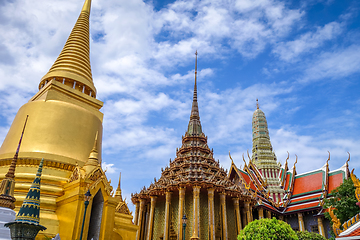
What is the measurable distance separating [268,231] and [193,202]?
674 cm

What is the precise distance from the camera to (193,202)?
58.9 ft

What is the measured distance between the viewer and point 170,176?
67.7ft

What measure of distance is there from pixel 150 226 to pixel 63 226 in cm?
951

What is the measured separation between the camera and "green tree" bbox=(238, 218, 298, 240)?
11.8 meters

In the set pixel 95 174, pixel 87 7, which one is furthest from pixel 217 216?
pixel 87 7

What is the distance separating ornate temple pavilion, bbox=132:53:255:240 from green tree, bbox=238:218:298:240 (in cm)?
496

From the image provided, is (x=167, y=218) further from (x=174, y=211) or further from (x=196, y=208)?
(x=196, y=208)

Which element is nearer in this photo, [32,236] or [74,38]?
[32,236]

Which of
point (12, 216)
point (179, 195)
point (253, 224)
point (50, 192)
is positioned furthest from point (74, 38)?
point (253, 224)

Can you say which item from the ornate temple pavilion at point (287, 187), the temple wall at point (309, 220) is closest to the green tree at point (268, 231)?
the ornate temple pavilion at point (287, 187)

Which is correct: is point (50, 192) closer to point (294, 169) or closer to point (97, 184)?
point (97, 184)

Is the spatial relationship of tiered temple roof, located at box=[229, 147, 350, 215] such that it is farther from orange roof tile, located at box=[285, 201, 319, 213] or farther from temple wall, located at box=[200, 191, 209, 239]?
temple wall, located at box=[200, 191, 209, 239]

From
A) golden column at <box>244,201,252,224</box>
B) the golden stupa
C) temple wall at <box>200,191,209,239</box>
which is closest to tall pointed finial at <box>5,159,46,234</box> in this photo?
the golden stupa

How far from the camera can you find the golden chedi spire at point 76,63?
16.2m
